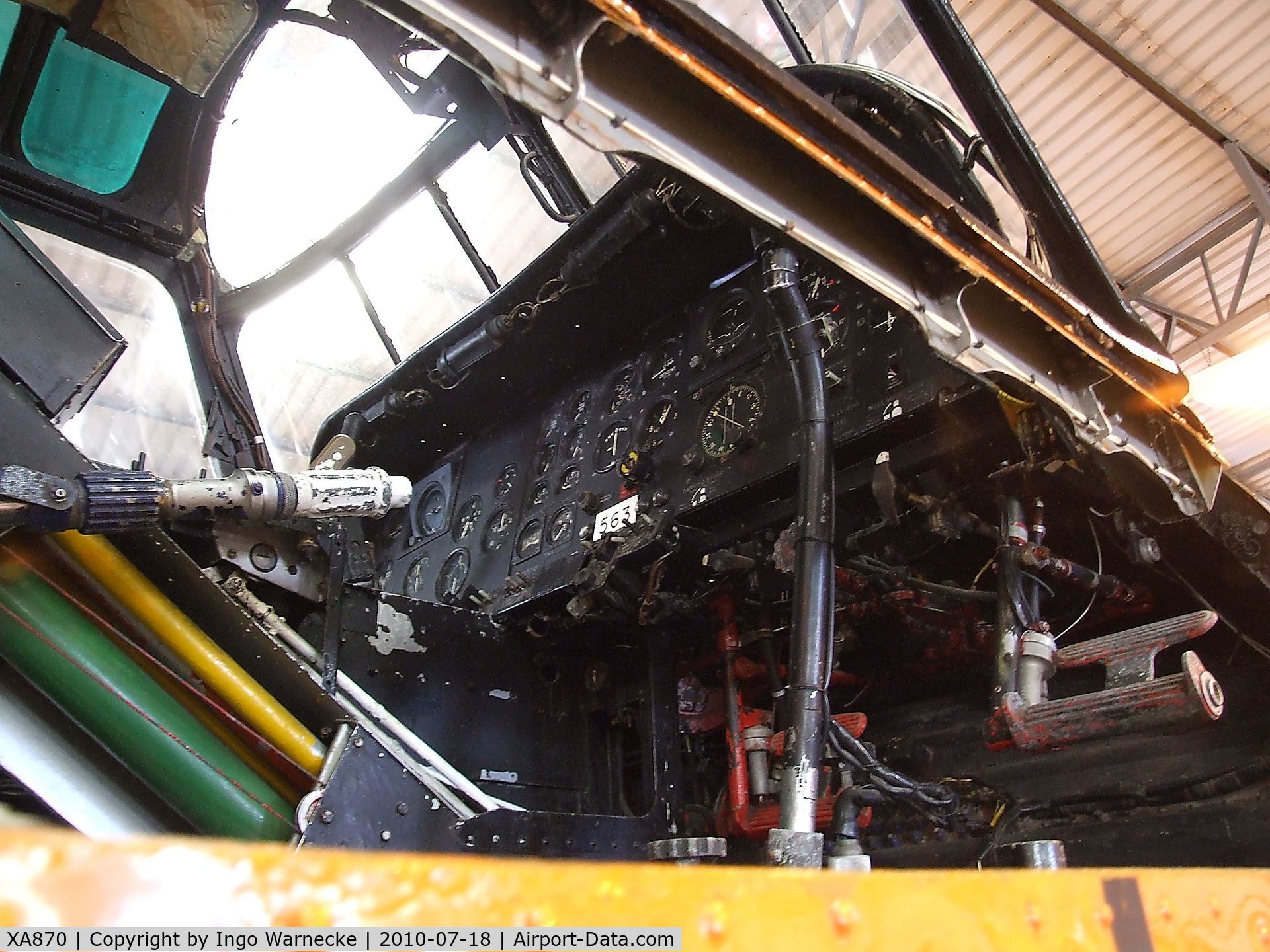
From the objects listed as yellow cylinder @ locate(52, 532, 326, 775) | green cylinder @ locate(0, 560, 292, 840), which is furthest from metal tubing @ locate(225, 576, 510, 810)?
green cylinder @ locate(0, 560, 292, 840)

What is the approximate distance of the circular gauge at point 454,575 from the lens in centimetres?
454

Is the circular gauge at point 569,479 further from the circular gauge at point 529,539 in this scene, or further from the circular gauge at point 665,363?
the circular gauge at point 665,363

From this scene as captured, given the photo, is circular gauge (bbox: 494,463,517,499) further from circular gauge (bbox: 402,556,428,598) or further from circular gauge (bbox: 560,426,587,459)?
circular gauge (bbox: 402,556,428,598)

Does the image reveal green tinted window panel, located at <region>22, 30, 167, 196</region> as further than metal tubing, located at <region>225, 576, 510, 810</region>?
Yes

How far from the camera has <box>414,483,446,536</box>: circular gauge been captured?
5133mm

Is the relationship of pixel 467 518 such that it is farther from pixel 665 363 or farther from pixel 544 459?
pixel 665 363

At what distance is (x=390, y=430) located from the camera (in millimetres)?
4895

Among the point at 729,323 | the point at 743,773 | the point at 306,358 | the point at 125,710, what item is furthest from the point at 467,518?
the point at 125,710

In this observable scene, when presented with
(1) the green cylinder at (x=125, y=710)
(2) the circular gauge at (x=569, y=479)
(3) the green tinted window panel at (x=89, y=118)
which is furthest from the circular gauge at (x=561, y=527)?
(3) the green tinted window panel at (x=89, y=118)

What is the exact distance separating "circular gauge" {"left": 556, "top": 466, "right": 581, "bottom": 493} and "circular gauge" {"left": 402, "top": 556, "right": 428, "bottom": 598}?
4.10ft

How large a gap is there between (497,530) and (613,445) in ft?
2.96

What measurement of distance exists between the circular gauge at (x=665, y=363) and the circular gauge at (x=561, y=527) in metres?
0.71

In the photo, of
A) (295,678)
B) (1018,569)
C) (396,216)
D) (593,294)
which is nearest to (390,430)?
(396,216)

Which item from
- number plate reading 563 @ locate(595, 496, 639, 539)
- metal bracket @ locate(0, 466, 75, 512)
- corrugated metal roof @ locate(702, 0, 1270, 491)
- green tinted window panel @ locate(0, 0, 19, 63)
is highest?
corrugated metal roof @ locate(702, 0, 1270, 491)
